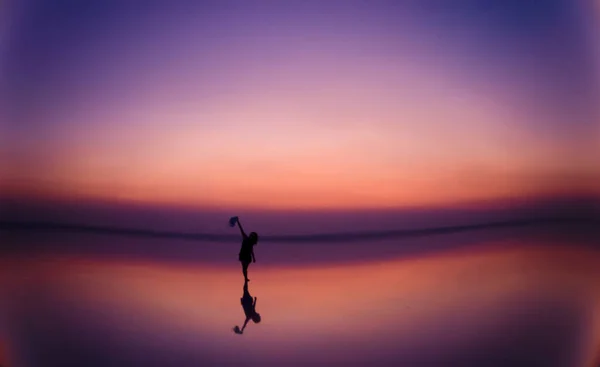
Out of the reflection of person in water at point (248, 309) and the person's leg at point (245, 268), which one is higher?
the person's leg at point (245, 268)

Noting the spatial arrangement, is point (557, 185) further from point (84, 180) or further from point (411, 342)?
point (84, 180)

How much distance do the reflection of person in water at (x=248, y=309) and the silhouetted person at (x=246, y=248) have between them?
0.04 meters

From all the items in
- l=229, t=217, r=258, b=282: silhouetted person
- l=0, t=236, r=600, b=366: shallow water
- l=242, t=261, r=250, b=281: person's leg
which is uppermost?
l=229, t=217, r=258, b=282: silhouetted person

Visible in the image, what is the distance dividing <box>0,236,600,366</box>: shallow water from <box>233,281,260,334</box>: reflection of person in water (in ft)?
0.04

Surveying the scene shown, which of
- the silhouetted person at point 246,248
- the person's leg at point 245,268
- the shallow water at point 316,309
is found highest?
the silhouetted person at point 246,248

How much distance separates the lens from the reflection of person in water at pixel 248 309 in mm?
1298

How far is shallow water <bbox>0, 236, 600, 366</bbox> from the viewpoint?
128 cm

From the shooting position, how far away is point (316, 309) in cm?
134

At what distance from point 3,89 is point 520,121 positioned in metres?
1.27

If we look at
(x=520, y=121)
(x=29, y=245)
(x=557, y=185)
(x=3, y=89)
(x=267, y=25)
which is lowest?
(x=29, y=245)

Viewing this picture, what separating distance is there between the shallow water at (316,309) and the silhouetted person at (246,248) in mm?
21

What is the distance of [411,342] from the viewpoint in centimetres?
131

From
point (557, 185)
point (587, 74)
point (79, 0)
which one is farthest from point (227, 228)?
point (587, 74)

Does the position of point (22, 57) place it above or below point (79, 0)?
below
